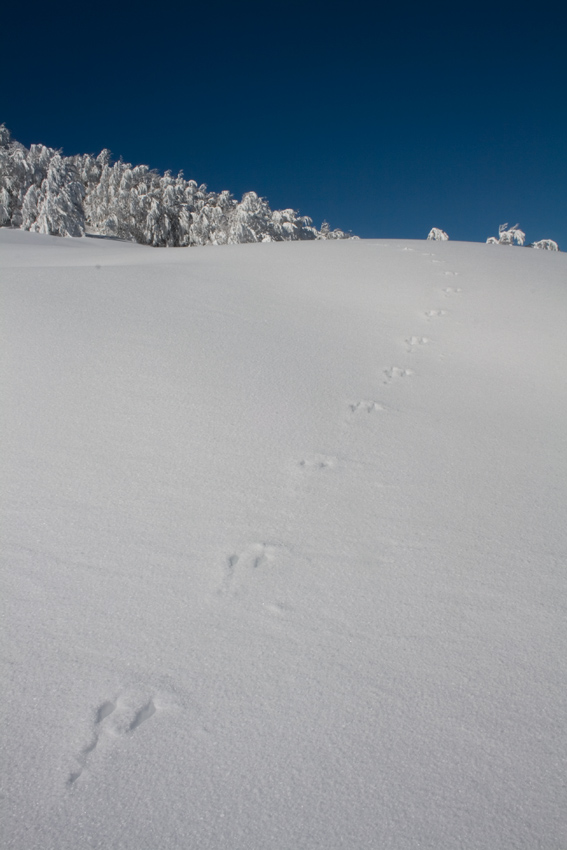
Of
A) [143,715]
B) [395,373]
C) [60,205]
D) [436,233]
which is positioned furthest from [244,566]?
[436,233]

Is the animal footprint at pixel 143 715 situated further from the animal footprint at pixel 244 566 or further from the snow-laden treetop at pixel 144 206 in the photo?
the snow-laden treetop at pixel 144 206

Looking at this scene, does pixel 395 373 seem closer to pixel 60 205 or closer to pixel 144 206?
pixel 60 205

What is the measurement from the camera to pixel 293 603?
4.98 ft

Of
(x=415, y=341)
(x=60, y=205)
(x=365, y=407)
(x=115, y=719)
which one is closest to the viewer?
(x=115, y=719)

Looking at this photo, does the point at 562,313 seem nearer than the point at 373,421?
No

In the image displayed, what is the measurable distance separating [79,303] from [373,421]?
2556 millimetres

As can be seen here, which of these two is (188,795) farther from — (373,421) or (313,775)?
(373,421)

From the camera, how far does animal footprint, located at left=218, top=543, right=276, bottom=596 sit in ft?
5.15

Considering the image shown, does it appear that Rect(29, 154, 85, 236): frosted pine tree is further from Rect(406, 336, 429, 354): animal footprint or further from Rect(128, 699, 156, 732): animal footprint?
Rect(128, 699, 156, 732): animal footprint

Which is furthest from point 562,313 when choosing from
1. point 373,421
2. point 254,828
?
point 254,828

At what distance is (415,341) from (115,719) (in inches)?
125

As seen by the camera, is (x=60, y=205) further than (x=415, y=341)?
Yes

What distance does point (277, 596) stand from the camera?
5.05 feet

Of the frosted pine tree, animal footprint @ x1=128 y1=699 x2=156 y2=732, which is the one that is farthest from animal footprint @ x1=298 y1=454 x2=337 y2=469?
the frosted pine tree
